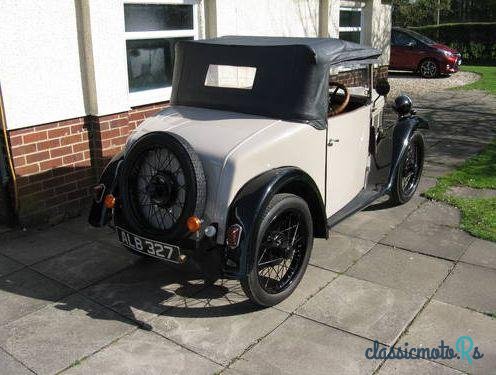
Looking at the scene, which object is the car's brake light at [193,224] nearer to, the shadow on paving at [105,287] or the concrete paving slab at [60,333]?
the shadow on paving at [105,287]

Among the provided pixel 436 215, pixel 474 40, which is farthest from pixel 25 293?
pixel 474 40

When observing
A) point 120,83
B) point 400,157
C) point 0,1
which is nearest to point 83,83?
point 120,83

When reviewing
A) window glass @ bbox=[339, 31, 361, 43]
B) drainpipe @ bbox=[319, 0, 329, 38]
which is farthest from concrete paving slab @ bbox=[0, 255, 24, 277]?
window glass @ bbox=[339, 31, 361, 43]

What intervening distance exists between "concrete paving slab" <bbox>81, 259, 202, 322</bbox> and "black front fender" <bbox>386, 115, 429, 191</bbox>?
7.93 ft

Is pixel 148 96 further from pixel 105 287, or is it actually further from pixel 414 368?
pixel 414 368

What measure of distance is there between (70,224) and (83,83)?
1480 mm

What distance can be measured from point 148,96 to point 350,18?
23.1ft

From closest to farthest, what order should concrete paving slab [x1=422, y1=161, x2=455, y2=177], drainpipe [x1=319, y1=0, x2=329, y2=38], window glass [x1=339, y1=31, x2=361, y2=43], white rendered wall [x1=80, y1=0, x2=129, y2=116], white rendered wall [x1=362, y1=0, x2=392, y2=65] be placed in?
white rendered wall [x1=80, y1=0, x2=129, y2=116]
concrete paving slab [x1=422, y1=161, x2=455, y2=177]
drainpipe [x1=319, y1=0, x2=329, y2=38]
window glass [x1=339, y1=31, x2=361, y2=43]
white rendered wall [x1=362, y1=0, x2=392, y2=65]

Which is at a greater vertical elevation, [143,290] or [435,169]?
[435,169]

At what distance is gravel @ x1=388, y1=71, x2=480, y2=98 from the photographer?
1456 cm

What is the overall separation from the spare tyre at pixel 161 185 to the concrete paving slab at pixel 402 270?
1573 mm

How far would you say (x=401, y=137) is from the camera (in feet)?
18.3

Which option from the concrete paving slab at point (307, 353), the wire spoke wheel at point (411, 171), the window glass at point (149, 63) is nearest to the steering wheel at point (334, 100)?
the wire spoke wheel at point (411, 171)

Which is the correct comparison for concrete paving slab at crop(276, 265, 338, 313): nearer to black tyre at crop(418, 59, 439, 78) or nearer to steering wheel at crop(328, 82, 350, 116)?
steering wheel at crop(328, 82, 350, 116)
